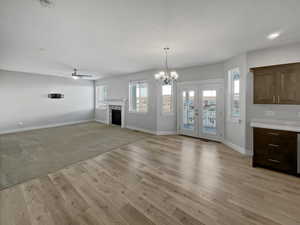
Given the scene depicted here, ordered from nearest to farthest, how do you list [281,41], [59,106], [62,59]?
[281,41] → [62,59] → [59,106]

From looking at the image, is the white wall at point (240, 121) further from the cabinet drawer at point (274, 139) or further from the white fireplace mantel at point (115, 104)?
the white fireplace mantel at point (115, 104)

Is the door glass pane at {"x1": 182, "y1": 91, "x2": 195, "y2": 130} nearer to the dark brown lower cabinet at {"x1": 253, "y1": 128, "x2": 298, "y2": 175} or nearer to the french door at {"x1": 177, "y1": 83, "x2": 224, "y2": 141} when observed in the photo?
the french door at {"x1": 177, "y1": 83, "x2": 224, "y2": 141}

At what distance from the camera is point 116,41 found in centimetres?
329

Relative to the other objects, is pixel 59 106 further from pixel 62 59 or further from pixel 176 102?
pixel 176 102

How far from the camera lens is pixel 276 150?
3.01 metres

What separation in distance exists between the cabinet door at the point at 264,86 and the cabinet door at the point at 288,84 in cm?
9

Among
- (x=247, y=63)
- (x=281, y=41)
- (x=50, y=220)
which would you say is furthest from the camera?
(x=247, y=63)

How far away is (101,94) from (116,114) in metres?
2.12

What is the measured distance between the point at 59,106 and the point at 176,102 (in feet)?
21.6

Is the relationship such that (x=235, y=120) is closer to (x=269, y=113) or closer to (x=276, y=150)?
(x=269, y=113)

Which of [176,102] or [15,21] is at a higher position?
[15,21]

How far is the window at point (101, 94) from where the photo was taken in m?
9.25

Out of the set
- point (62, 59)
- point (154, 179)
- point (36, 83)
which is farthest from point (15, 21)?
point (36, 83)

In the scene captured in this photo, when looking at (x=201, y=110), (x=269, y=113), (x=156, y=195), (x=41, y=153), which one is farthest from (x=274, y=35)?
(x=41, y=153)
